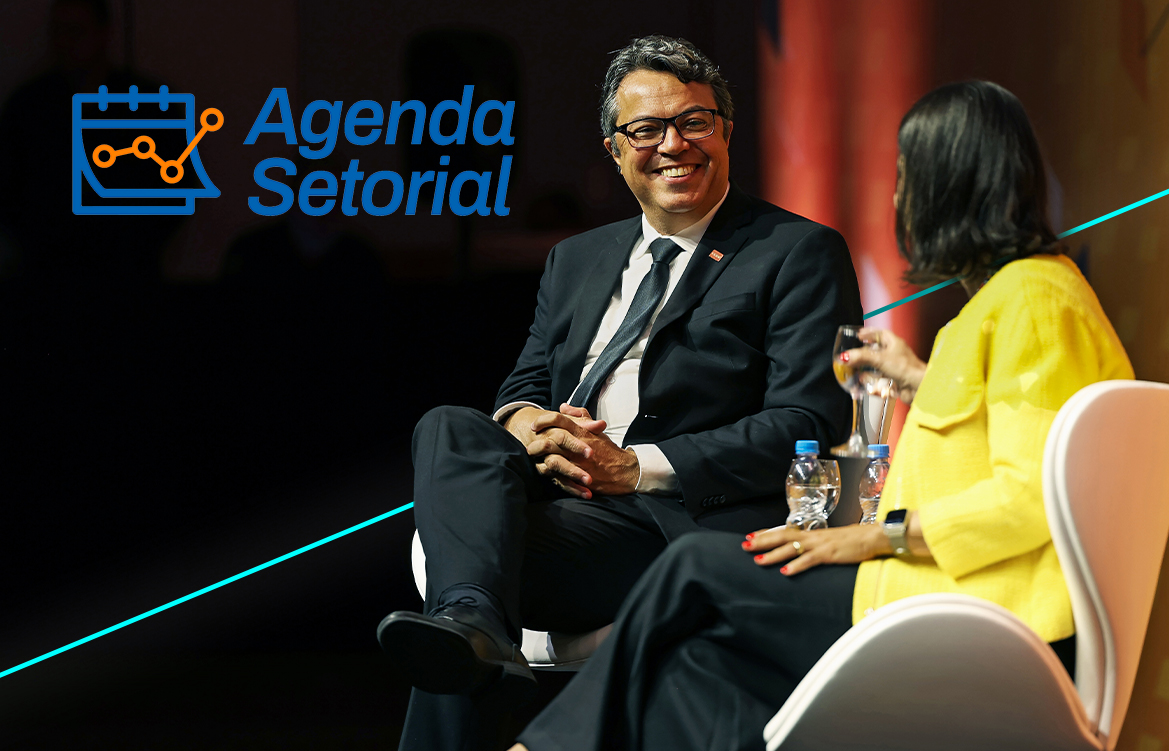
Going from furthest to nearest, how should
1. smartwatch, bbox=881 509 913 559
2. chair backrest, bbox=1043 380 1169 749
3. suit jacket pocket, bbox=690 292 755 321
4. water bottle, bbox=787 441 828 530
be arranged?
suit jacket pocket, bbox=690 292 755 321
water bottle, bbox=787 441 828 530
smartwatch, bbox=881 509 913 559
chair backrest, bbox=1043 380 1169 749

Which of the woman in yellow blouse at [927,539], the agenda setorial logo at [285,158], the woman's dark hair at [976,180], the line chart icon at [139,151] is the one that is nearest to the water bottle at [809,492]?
the woman in yellow blouse at [927,539]

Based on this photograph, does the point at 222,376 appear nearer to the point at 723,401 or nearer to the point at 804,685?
the point at 723,401

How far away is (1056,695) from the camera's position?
1.28 m

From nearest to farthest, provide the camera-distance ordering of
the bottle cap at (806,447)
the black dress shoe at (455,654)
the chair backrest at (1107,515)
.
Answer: the chair backrest at (1107,515)
the black dress shoe at (455,654)
the bottle cap at (806,447)

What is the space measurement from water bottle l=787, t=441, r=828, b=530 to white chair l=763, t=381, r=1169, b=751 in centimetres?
63

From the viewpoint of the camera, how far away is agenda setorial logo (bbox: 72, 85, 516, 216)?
3.28 m

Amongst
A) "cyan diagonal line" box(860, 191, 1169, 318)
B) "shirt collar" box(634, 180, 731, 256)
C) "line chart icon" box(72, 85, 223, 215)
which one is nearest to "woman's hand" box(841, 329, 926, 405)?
"shirt collar" box(634, 180, 731, 256)

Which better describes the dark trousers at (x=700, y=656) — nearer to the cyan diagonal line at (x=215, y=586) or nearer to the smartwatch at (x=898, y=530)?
the smartwatch at (x=898, y=530)

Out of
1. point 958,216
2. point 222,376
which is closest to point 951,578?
point 958,216

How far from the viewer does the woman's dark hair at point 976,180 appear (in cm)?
142

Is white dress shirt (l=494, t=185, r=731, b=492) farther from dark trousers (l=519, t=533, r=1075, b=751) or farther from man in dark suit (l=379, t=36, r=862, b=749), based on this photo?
dark trousers (l=519, t=533, r=1075, b=751)

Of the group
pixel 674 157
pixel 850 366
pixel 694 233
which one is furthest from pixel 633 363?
pixel 850 366

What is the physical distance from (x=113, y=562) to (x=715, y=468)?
2116 mm

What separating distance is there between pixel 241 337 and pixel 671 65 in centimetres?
161
